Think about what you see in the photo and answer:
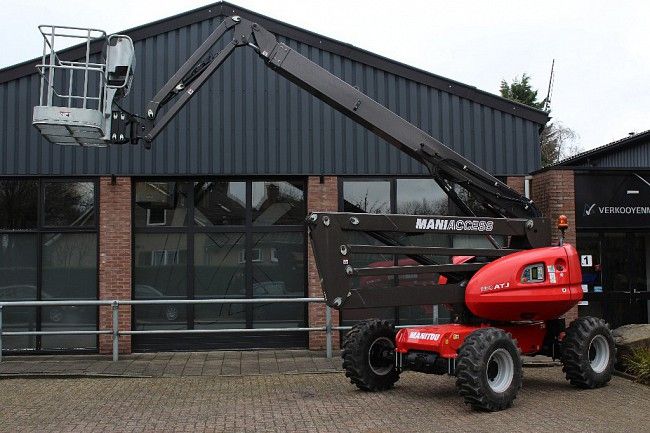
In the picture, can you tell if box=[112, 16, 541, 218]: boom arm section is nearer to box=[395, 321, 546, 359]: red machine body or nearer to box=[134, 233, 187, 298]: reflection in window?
box=[395, 321, 546, 359]: red machine body

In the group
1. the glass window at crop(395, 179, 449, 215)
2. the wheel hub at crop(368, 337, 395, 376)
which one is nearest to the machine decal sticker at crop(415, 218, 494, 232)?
the wheel hub at crop(368, 337, 395, 376)

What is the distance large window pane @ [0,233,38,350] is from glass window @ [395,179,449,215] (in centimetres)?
650

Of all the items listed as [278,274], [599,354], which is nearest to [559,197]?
[599,354]

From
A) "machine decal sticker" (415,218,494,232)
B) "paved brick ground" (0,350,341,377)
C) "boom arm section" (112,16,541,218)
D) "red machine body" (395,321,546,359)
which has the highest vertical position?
"boom arm section" (112,16,541,218)

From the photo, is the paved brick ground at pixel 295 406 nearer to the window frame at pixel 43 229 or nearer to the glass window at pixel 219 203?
the window frame at pixel 43 229

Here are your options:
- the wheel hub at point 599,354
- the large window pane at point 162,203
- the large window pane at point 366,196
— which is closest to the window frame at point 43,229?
the large window pane at point 162,203

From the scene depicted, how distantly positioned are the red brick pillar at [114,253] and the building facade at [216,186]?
0.06ft

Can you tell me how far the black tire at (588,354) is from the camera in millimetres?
9117

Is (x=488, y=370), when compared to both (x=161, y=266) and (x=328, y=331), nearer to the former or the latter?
(x=328, y=331)

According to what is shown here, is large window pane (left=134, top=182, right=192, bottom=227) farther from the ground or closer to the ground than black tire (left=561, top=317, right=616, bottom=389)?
farther from the ground

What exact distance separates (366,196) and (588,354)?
17.1 feet

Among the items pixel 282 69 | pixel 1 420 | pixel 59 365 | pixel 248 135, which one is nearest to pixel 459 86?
pixel 248 135

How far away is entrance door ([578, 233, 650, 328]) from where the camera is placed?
43.0 ft

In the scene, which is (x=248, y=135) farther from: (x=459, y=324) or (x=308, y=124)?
(x=459, y=324)
